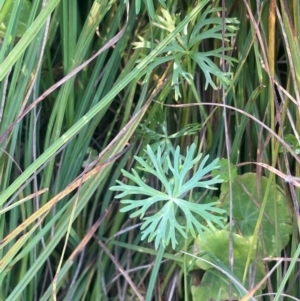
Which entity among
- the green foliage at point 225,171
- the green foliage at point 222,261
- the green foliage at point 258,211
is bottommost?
the green foliage at point 222,261

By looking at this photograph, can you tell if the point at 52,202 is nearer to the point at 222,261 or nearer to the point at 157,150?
the point at 157,150

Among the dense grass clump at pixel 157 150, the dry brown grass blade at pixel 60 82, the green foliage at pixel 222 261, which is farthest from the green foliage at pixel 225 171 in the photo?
the dry brown grass blade at pixel 60 82

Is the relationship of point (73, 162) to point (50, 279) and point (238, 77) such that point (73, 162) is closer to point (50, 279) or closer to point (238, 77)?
point (50, 279)

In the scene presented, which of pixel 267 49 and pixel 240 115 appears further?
pixel 240 115

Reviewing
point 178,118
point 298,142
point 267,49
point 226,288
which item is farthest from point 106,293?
point 267,49

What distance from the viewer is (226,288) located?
3.25 ft

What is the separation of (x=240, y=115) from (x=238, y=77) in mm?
90

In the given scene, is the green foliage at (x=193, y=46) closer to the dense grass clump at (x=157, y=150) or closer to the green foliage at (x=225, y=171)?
the dense grass clump at (x=157, y=150)

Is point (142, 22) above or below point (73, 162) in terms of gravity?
above

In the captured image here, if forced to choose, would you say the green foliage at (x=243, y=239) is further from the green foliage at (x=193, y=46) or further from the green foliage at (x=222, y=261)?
the green foliage at (x=193, y=46)

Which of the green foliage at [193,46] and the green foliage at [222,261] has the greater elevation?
the green foliage at [193,46]

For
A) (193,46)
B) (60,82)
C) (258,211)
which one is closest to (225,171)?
(258,211)

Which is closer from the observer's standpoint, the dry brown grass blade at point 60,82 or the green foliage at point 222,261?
the dry brown grass blade at point 60,82

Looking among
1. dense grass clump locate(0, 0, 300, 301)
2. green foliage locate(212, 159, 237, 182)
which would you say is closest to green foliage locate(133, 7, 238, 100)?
dense grass clump locate(0, 0, 300, 301)
